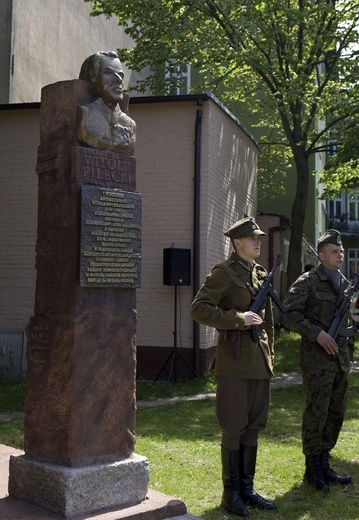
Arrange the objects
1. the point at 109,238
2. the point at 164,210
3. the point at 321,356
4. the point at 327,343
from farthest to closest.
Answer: the point at 164,210 → the point at 321,356 → the point at 327,343 → the point at 109,238

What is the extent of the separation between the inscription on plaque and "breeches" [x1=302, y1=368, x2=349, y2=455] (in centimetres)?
182

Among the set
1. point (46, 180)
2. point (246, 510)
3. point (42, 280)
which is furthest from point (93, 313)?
point (246, 510)

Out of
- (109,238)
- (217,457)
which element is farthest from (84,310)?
(217,457)

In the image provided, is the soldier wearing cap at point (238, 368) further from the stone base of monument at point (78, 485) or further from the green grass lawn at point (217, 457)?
the stone base of monument at point (78, 485)

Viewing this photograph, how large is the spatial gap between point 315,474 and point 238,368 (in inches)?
53.5

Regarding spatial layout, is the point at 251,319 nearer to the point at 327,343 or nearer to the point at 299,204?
the point at 327,343

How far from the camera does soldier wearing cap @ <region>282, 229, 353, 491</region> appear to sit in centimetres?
643

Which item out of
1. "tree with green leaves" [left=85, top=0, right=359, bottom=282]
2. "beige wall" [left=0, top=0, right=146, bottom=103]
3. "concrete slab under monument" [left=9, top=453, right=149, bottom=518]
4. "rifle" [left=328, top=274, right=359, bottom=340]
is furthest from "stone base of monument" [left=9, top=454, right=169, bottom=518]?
"tree with green leaves" [left=85, top=0, right=359, bottom=282]

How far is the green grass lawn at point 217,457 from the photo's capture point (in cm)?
606

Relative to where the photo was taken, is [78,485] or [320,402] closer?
[78,485]

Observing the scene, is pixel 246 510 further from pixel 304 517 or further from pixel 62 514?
pixel 62 514

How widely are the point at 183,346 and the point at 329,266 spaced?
721 cm

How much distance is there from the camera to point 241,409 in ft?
19.2

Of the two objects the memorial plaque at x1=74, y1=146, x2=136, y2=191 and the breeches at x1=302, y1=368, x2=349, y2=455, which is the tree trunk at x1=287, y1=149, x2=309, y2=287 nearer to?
the breeches at x1=302, y1=368, x2=349, y2=455
